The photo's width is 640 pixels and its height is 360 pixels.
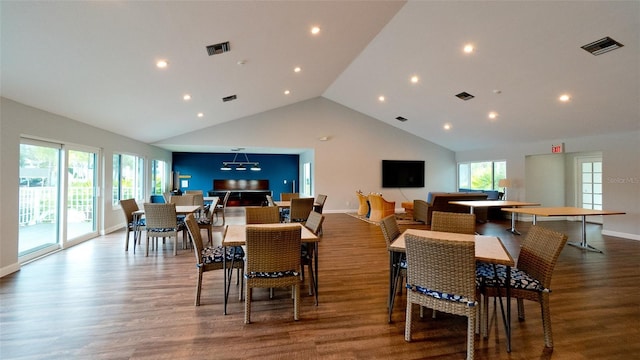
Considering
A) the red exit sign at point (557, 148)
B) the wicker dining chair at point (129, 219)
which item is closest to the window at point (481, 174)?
the red exit sign at point (557, 148)

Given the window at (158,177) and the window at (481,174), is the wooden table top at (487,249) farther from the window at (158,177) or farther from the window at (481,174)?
the window at (158,177)

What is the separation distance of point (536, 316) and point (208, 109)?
24.7 ft

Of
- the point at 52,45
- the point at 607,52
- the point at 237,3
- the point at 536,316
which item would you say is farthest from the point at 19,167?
the point at 607,52

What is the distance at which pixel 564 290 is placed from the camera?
3.44 m

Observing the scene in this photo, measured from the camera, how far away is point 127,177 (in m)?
8.06

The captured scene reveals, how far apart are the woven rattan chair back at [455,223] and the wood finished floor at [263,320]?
90 cm

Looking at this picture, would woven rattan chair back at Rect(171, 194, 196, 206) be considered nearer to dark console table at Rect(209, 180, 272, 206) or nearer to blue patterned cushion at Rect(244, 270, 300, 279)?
blue patterned cushion at Rect(244, 270, 300, 279)

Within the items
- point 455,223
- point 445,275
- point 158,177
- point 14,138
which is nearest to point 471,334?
point 445,275

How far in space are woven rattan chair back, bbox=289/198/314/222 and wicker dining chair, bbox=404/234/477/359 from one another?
12.9 ft

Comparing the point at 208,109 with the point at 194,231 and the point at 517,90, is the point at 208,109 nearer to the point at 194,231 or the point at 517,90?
the point at 194,231

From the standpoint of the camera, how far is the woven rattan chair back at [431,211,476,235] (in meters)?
3.21

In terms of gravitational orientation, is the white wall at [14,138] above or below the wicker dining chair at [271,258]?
above

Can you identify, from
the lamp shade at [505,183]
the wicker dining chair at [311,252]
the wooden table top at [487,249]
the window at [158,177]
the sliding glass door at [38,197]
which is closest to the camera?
the wooden table top at [487,249]

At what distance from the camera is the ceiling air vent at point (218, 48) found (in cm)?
429
